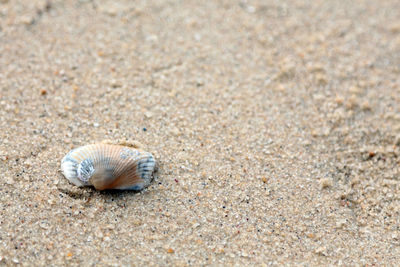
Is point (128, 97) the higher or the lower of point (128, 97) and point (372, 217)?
the higher

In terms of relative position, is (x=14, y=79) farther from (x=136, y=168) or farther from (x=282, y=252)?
(x=282, y=252)

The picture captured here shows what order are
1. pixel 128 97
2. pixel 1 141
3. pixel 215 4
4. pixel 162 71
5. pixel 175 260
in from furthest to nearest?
pixel 215 4
pixel 162 71
pixel 128 97
pixel 1 141
pixel 175 260

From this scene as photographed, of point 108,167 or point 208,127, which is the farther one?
point 208,127

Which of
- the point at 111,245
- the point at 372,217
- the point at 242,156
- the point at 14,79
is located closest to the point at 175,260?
the point at 111,245
